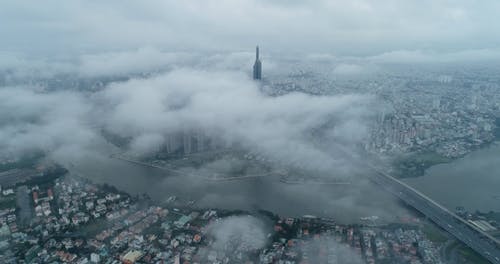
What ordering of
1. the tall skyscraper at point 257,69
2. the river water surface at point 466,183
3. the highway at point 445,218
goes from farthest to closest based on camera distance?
the tall skyscraper at point 257,69, the river water surface at point 466,183, the highway at point 445,218

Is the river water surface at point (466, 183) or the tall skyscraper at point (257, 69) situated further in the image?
the tall skyscraper at point (257, 69)

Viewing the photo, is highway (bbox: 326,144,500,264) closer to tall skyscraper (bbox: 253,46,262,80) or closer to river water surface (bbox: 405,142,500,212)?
river water surface (bbox: 405,142,500,212)

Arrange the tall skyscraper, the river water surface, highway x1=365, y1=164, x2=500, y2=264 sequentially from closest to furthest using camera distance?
highway x1=365, y1=164, x2=500, y2=264 → the river water surface → the tall skyscraper

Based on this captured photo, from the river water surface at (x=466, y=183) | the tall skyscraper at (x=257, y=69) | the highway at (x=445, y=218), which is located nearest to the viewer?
the highway at (x=445, y=218)

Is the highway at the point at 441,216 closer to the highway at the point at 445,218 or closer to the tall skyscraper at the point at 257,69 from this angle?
the highway at the point at 445,218

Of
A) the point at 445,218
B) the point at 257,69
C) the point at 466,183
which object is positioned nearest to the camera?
the point at 445,218

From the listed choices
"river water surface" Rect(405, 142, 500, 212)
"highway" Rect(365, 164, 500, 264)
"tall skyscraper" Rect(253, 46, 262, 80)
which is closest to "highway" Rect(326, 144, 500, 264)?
"highway" Rect(365, 164, 500, 264)

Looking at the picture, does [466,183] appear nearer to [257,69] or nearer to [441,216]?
[441,216]

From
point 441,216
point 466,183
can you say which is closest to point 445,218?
point 441,216

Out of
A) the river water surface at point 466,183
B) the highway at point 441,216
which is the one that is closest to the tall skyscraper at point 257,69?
the highway at point 441,216

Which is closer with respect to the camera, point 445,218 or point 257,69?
point 445,218

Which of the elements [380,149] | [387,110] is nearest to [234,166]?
[380,149]

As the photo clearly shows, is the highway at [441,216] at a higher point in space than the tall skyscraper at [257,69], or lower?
lower
